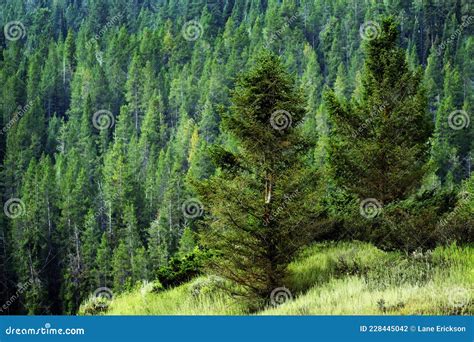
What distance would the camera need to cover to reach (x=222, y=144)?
8312 centimetres

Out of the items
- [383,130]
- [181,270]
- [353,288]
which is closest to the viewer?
[353,288]

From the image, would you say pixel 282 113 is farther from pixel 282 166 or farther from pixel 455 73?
pixel 455 73

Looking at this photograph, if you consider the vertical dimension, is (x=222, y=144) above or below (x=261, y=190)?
above

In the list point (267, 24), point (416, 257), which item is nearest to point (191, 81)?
point (267, 24)

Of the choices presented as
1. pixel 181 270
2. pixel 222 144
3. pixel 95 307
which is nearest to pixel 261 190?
pixel 181 270

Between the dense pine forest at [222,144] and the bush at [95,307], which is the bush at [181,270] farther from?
the bush at [95,307]

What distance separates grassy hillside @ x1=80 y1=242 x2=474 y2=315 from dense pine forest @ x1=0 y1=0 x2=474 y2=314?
0.55m

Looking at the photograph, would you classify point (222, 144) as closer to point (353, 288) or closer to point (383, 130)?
point (383, 130)

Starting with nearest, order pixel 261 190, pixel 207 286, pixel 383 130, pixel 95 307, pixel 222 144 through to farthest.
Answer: pixel 261 190 < pixel 207 286 < pixel 95 307 < pixel 383 130 < pixel 222 144

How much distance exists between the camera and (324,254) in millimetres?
17250

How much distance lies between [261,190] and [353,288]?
3.90m

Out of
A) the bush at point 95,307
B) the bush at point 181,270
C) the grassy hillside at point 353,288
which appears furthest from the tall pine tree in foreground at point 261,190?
the bush at point 95,307

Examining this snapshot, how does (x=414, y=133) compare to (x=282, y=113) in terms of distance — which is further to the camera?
(x=414, y=133)

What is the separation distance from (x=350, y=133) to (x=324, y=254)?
16.8ft
